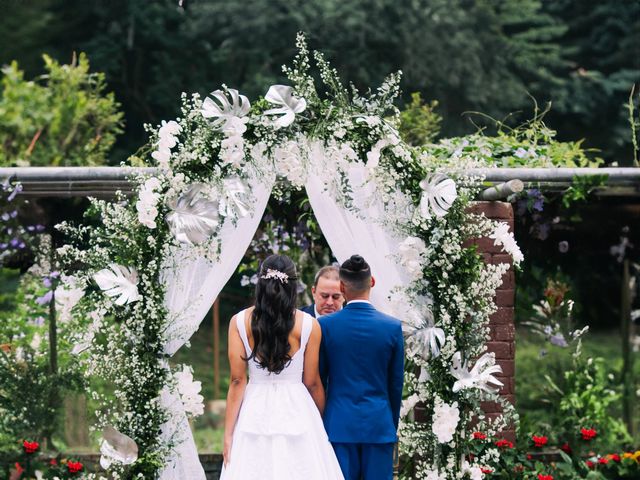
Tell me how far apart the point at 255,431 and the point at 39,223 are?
9.74 ft

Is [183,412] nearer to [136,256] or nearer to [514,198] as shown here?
[136,256]

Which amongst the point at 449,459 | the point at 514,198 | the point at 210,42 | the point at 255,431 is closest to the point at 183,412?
the point at 255,431

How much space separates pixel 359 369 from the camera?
16.8ft

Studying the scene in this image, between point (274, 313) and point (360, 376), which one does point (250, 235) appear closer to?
point (274, 313)

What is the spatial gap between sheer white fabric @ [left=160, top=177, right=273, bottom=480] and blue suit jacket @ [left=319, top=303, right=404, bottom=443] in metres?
1.00

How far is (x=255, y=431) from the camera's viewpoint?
5180mm

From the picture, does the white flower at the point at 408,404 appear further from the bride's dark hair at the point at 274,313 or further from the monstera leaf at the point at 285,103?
the monstera leaf at the point at 285,103

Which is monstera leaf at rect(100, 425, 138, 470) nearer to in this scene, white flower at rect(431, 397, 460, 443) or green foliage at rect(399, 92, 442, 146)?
white flower at rect(431, 397, 460, 443)

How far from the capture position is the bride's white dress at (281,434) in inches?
203

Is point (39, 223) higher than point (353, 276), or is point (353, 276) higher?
point (39, 223)

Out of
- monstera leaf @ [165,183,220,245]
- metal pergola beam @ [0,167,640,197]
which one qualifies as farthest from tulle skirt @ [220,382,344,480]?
metal pergola beam @ [0,167,640,197]

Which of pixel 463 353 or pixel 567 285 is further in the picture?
pixel 567 285

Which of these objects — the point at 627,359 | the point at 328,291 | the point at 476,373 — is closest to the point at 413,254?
the point at 328,291

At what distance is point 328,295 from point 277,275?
38.1 inches
